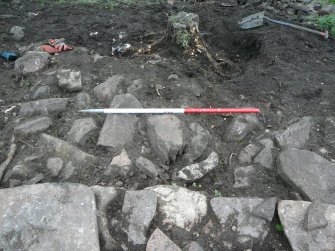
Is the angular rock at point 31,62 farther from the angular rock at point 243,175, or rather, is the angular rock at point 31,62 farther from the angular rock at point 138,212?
the angular rock at point 243,175

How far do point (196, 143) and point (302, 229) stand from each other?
100 cm

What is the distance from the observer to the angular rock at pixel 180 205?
241cm

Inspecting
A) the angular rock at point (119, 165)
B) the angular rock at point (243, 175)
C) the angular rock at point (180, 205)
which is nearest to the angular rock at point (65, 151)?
the angular rock at point (119, 165)

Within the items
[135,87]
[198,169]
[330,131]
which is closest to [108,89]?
[135,87]

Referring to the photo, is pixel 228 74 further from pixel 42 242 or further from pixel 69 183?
pixel 42 242

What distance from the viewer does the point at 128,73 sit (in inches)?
140

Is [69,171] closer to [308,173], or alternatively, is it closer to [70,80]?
[70,80]

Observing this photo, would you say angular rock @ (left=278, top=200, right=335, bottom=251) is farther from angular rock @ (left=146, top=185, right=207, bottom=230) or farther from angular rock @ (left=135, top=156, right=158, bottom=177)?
angular rock @ (left=135, top=156, right=158, bottom=177)

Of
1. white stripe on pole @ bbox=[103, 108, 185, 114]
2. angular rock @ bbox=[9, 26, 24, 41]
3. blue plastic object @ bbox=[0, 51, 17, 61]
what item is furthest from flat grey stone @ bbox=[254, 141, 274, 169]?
angular rock @ bbox=[9, 26, 24, 41]

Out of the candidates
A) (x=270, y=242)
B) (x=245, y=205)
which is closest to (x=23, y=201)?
(x=245, y=205)

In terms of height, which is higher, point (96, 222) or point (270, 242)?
point (96, 222)

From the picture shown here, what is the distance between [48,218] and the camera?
7.36 ft

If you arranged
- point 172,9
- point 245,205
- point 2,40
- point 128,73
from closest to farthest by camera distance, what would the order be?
1. point 245,205
2. point 128,73
3. point 2,40
4. point 172,9

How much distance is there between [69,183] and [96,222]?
362 mm
